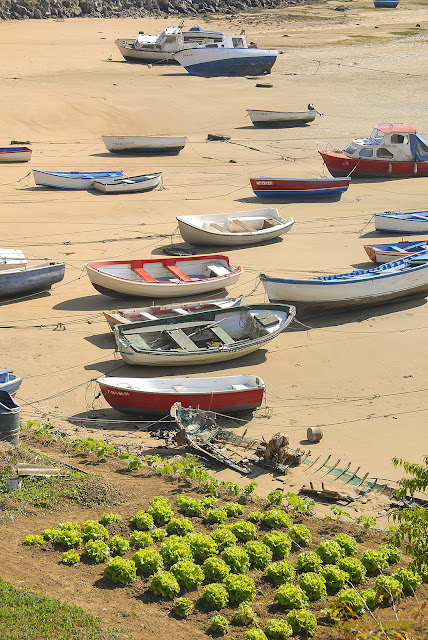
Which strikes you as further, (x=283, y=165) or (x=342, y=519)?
(x=283, y=165)

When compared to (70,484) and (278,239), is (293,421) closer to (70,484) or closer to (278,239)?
(70,484)

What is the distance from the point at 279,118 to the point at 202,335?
76.9ft

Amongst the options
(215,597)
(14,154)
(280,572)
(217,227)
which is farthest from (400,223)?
(215,597)

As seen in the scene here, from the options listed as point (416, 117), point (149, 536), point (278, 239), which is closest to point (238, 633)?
point (149, 536)

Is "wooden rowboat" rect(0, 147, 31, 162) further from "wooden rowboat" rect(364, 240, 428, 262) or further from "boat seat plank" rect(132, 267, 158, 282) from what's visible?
"wooden rowboat" rect(364, 240, 428, 262)

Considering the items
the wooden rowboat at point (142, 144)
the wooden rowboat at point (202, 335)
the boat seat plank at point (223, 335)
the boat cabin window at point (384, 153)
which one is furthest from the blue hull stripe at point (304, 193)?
the boat seat plank at point (223, 335)

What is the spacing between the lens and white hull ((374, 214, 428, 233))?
24.4m

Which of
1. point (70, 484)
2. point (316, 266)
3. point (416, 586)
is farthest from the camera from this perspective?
point (316, 266)

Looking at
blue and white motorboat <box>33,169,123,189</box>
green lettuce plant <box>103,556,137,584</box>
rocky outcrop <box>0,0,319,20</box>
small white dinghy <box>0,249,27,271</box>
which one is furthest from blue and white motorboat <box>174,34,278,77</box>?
green lettuce plant <box>103,556,137,584</box>

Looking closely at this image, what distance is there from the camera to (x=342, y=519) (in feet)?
36.6

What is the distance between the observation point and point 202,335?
659 inches

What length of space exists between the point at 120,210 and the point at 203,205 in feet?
9.36

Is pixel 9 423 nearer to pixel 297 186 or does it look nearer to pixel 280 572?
pixel 280 572

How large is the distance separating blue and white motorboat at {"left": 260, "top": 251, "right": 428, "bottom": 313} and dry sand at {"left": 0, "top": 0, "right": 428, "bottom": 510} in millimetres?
436
